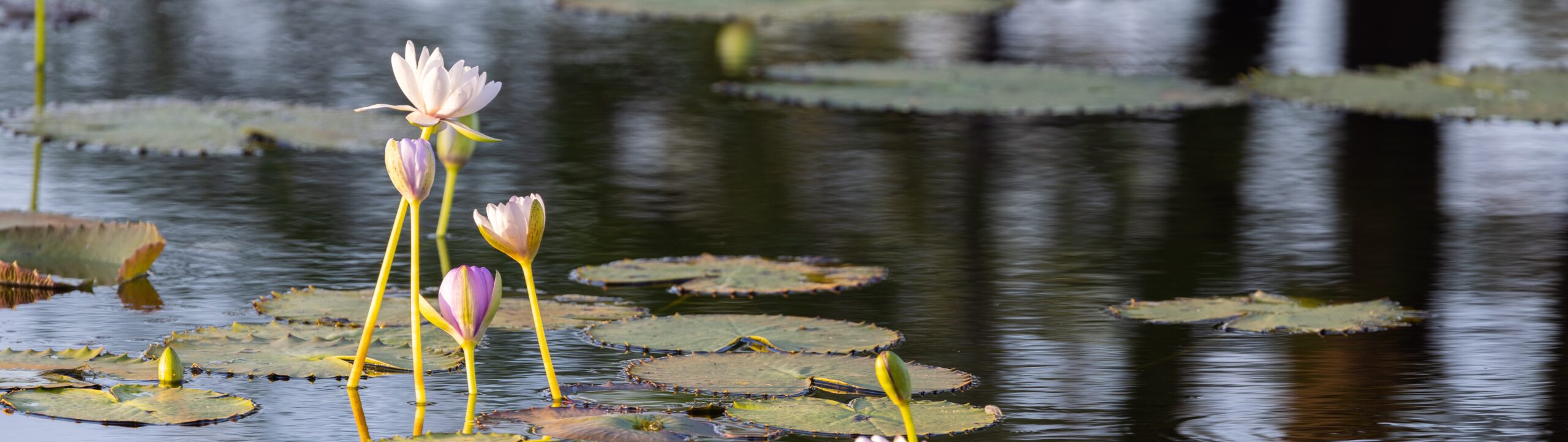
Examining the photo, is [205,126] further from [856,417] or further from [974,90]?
[856,417]

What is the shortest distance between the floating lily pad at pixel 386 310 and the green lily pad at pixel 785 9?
6.32 m

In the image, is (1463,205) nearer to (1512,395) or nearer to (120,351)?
(1512,395)

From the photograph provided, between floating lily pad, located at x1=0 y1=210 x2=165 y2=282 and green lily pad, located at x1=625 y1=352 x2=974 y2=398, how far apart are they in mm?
1153

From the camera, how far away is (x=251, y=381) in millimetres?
2469

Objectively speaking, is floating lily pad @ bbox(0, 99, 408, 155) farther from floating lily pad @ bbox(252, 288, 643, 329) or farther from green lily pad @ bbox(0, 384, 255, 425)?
green lily pad @ bbox(0, 384, 255, 425)

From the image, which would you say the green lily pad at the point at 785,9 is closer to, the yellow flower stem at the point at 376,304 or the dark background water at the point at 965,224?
the dark background water at the point at 965,224

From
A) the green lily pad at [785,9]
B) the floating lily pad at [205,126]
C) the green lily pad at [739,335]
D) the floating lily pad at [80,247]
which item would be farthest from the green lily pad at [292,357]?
the green lily pad at [785,9]

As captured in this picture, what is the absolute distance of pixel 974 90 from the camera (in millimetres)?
6277

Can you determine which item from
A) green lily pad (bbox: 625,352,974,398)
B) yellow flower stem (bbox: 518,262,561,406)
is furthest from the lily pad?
yellow flower stem (bbox: 518,262,561,406)

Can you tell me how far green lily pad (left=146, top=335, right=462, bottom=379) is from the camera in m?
2.49

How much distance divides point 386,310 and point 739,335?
0.58 meters

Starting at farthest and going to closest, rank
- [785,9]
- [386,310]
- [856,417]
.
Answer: [785,9]
[386,310]
[856,417]

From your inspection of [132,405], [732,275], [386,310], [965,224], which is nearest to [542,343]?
[132,405]

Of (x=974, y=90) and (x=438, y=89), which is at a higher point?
(x=438, y=89)
